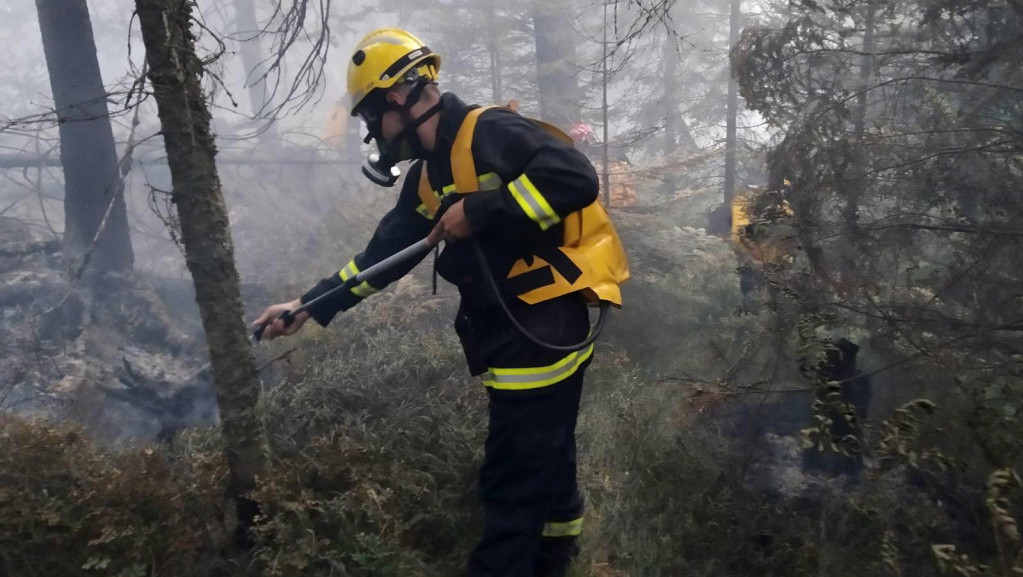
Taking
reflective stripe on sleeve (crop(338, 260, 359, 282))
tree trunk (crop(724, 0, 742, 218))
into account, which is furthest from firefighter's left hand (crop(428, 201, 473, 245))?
tree trunk (crop(724, 0, 742, 218))

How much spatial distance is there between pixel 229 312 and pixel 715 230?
998 centimetres

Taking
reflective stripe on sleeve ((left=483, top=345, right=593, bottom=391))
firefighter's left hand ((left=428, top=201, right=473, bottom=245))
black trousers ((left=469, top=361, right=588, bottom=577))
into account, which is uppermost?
firefighter's left hand ((left=428, top=201, right=473, bottom=245))

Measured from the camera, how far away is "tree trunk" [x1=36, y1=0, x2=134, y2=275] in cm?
853

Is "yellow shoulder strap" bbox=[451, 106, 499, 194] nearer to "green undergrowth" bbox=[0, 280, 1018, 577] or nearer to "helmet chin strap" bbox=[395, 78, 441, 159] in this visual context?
"helmet chin strap" bbox=[395, 78, 441, 159]

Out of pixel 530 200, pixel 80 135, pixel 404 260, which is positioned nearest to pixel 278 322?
A: pixel 404 260

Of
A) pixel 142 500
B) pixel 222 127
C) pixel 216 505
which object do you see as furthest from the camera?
pixel 222 127

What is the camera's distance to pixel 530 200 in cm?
277

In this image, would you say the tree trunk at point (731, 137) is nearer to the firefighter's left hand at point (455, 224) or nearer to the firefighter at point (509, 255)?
the firefighter at point (509, 255)

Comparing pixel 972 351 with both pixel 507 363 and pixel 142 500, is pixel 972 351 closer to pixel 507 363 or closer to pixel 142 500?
pixel 507 363

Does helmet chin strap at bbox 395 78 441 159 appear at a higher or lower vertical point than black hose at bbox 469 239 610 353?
higher

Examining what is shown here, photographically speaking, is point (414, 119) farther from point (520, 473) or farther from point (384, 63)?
point (520, 473)

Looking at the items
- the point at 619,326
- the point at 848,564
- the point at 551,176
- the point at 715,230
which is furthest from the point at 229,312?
the point at 715,230

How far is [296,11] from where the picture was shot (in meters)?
4.32

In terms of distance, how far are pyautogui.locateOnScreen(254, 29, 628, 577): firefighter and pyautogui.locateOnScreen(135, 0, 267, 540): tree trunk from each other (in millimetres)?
784
